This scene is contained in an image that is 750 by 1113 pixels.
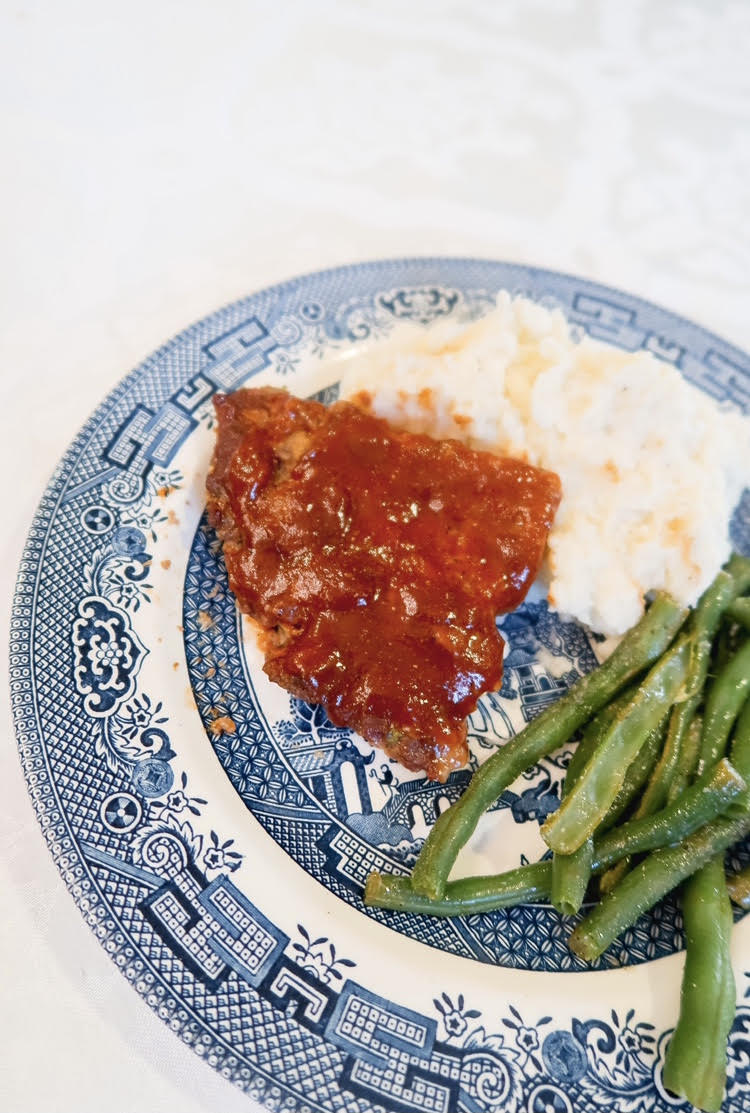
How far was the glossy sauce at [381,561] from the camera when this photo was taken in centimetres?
338

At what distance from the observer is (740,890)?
324cm

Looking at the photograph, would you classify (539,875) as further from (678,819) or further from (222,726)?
(222,726)

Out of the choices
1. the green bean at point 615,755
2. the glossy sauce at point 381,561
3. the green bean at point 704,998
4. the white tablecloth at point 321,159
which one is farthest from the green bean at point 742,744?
the white tablecloth at point 321,159

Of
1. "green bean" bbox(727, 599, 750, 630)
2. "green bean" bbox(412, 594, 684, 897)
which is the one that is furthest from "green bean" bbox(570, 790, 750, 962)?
"green bean" bbox(727, 599, 750, 630)

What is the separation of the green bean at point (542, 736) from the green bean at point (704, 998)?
2.66ft

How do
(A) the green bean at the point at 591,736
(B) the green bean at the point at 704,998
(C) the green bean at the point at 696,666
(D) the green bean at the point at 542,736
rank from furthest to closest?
(A) the green bean at the point at 591,736, (C) the green bean at the point at 696,666, (D) the green bean at the point at 542,736, (B) the green bean at the point at 704,998

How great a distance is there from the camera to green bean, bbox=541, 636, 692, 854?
3088mm

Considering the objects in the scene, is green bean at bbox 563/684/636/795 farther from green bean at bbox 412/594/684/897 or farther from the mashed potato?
the mashed potato

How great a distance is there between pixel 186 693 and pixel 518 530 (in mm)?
1769

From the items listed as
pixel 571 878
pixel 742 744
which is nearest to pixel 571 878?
pixel 571 878

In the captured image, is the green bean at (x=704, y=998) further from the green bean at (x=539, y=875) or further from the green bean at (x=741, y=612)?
the green bean at (x=741, y=612)

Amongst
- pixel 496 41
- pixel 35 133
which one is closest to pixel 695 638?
pixel 35 133

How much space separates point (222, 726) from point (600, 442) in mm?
2369

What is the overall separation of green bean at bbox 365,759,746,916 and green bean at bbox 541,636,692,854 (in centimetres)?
18
